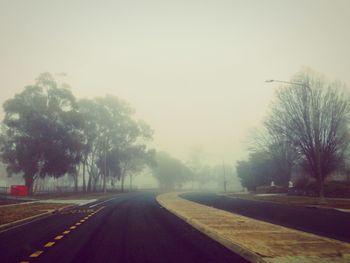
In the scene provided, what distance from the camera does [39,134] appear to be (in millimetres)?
55375

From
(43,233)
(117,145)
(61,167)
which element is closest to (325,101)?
(43,233)

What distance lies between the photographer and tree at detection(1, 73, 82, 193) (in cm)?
5453

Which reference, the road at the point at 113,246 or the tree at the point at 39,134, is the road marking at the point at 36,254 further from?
the tree at the point at 39,134

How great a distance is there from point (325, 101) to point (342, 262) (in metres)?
30.5

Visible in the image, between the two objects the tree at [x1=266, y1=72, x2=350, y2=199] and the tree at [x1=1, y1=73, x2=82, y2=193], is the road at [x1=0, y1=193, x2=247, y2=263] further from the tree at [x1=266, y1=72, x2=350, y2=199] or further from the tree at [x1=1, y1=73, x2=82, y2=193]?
the tree at [x1=1, y1=73, x2=82, y2=193]

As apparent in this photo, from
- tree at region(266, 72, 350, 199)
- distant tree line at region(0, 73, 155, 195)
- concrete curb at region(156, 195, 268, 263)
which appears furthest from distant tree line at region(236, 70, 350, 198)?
distant tree line at region(0, 73, 155, 195)

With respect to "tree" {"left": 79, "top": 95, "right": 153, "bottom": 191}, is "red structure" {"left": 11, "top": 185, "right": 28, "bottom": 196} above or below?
below

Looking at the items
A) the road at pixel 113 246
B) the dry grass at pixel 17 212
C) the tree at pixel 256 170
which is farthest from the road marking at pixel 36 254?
the tree at pixel 256 170

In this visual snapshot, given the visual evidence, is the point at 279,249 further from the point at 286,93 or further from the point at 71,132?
the point at 71,132

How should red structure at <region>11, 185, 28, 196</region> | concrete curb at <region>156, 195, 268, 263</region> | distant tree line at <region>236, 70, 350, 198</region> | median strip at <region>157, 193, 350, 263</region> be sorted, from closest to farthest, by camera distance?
median strip at <region>157, 193, 350, 263</region>
concrete curb at <region>156, 195, 268, 263</region>
distant tree line at <region>236, 70, 350, 198</region>
red structure at <region>11, 185, 28, 196</region>

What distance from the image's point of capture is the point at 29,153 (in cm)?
5403

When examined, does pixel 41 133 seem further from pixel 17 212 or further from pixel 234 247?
pixel 234 247

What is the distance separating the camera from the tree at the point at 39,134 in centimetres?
5453

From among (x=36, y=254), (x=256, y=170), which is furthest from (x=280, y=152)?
(x=36, y=254)
